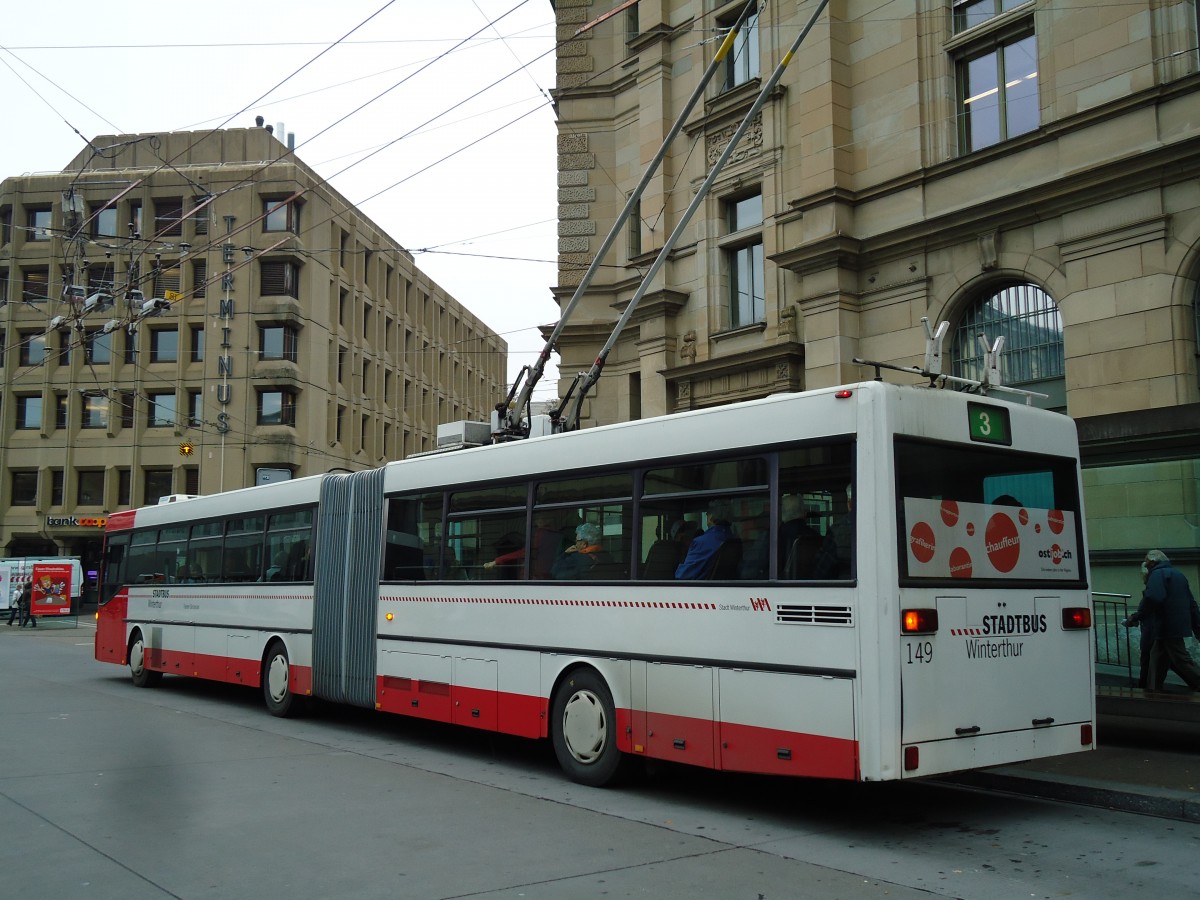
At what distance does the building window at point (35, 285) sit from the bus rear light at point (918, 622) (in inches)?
2176

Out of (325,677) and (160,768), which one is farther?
(325,677)

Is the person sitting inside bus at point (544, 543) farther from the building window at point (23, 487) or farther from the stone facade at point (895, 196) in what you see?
the building window at point (23, 487)

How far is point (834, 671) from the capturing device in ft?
25.1

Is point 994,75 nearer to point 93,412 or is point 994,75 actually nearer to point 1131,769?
→ point 1131,769

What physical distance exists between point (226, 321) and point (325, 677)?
42.7m

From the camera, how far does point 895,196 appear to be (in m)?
19.0

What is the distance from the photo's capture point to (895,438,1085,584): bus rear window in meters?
7.77

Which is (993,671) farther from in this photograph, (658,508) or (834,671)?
(658,508)

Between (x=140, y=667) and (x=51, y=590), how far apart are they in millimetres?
27540

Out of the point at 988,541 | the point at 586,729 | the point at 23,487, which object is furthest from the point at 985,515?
the point at 23,487

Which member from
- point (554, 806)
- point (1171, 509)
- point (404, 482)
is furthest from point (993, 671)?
point (404, 482)

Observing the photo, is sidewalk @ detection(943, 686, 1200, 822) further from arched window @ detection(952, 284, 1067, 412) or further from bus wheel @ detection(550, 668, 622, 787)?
arched window @ detection(952, 284, 1067, 412)

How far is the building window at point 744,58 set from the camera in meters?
22.2

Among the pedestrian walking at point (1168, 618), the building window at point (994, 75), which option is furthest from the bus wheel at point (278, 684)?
the building window at point (994, 75)
